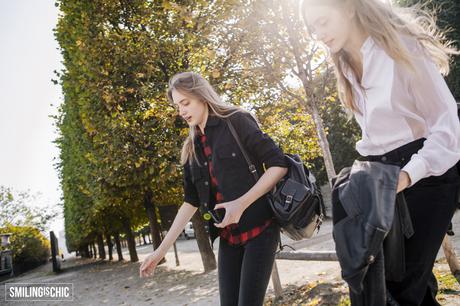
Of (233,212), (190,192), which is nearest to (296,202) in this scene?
(233,212)

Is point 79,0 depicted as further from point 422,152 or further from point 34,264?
point 34,264

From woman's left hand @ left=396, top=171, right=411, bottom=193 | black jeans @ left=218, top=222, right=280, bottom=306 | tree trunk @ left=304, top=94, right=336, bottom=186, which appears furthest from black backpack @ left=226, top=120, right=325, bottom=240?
tree trunk @ left=304, top=94, right=336, bottom=186

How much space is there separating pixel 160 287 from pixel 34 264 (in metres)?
36.2

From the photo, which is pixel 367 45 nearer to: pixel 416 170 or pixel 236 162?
pixel 416 170

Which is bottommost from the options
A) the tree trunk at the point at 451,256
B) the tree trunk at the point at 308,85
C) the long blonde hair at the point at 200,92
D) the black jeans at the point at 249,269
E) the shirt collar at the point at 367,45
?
the tree trunk at the point at 451,256

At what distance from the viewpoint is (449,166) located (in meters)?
1.46

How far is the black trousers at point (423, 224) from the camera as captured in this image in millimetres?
Result: 1542

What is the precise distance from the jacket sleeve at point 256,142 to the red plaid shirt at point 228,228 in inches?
10.7

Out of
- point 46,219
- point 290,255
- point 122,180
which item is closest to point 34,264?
point 46,219

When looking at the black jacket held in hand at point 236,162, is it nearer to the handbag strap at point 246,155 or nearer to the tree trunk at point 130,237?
the handbag strap at point 246,155

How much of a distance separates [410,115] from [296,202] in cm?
81

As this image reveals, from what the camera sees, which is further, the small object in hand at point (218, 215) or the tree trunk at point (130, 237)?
the tree trunk at point (130, 237)

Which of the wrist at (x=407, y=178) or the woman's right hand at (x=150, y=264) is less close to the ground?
the wrist at (x=407, y=178)

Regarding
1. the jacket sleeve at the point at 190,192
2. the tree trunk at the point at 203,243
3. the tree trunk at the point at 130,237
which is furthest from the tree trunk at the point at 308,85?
the tree trunk at the point at 130,237
